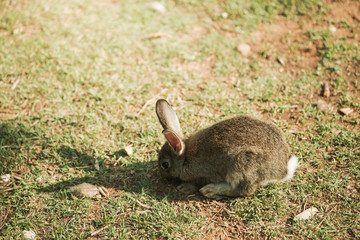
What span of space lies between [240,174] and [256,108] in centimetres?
165

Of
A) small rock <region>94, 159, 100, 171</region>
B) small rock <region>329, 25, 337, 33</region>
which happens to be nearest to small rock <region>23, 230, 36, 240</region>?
small rock <region>94, 159, 100, 171</region>

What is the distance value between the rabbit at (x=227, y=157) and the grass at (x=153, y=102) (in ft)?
0.73

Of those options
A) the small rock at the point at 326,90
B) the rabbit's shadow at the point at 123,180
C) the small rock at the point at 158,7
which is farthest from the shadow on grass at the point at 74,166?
the small rock at the point at 158,7

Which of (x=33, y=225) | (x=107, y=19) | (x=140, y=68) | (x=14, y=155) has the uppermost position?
(x=107, y=19)

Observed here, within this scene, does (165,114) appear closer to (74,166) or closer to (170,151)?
(170,151)

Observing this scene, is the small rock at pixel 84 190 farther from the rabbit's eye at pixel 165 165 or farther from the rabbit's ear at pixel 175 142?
the rabbit's ear at pixel 175 142

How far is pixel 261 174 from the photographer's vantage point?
10.6ft

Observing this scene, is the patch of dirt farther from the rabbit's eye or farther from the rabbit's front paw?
the rabbit's eye

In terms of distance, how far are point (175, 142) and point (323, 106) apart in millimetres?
2569

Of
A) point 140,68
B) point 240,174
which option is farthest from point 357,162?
point 140,68

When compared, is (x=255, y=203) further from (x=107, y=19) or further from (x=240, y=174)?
(x=107, y=19)

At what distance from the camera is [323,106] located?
4.45 meters

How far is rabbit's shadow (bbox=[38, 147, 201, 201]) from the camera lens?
3637mm

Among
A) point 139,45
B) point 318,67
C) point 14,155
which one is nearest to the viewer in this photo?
point 14,155
